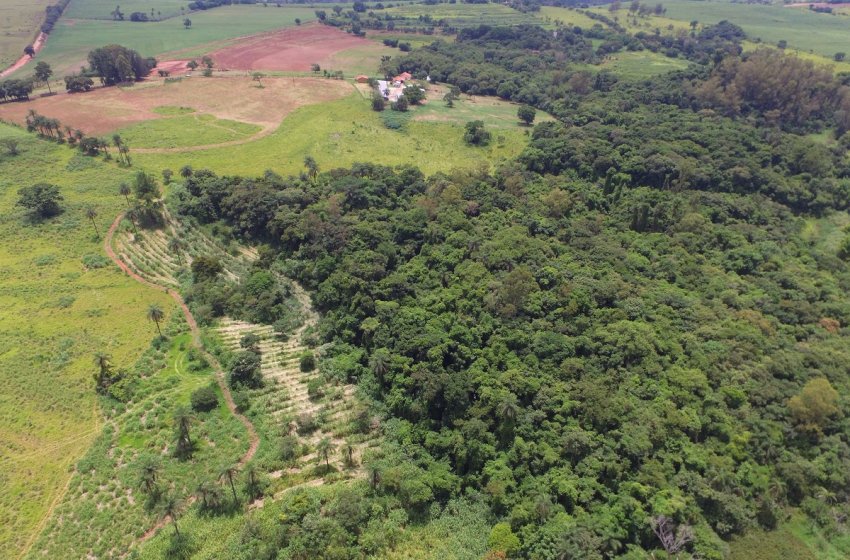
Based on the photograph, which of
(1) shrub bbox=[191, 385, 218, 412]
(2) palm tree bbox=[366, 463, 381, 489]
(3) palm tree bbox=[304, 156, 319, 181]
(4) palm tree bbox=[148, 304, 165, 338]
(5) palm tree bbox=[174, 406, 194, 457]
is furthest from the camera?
(3) palm tree bbox=[304, 156, 319, 181]

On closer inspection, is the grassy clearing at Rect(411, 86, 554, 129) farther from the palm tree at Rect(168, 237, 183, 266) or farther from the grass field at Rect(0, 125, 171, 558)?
the grass field at Rect(0, 125, 171, 558)

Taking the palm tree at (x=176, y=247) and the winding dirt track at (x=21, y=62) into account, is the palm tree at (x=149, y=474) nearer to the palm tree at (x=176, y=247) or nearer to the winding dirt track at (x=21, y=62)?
the palm tree at (x=176, y=247)

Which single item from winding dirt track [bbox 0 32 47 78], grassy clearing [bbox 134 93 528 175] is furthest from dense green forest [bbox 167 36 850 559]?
winding dirt track [bbox 0 32 47 78]

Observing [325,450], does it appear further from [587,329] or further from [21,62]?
[21,62]

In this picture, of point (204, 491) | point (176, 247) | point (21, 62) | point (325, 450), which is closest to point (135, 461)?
point (204, 491)

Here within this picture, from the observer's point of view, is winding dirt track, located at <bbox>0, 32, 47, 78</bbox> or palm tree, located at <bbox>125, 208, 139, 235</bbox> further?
winding dirt track, located at <bbox>0, 32, 47, 78</bbox>

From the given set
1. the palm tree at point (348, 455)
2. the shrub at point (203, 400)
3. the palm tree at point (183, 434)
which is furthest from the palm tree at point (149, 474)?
the palm tree at point (348, 455)
